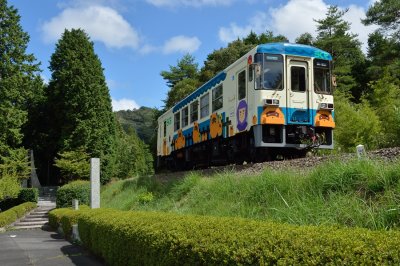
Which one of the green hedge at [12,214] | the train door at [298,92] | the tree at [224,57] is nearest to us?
the train door at [298,92]

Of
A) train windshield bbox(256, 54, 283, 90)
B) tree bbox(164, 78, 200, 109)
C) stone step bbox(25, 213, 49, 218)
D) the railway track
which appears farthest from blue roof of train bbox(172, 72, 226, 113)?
tree bbox(164, 78, 200, 109)

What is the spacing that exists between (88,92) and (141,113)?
75464mm

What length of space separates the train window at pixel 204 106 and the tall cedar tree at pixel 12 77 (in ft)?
75.5

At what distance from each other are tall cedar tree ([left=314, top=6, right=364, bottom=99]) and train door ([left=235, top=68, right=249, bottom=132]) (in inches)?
940

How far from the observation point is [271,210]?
6.00 m

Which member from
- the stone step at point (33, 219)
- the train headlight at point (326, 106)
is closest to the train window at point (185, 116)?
the train headlight at point (326, 106)

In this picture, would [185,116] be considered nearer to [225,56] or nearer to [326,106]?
[326,106]

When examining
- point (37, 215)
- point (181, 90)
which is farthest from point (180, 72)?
point (37, 215)

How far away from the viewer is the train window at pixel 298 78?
12.0 meters

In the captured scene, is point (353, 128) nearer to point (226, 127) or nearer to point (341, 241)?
point (226, 127)

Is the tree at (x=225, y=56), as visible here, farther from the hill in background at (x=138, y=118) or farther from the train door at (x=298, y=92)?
the hill in background at (x=138, y=118)

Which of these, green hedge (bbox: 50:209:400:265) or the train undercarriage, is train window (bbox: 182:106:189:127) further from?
green hedge (bbox: 50:209:400:265)

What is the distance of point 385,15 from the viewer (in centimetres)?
2850

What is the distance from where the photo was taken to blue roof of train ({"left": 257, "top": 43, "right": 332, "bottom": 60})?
11.6m
